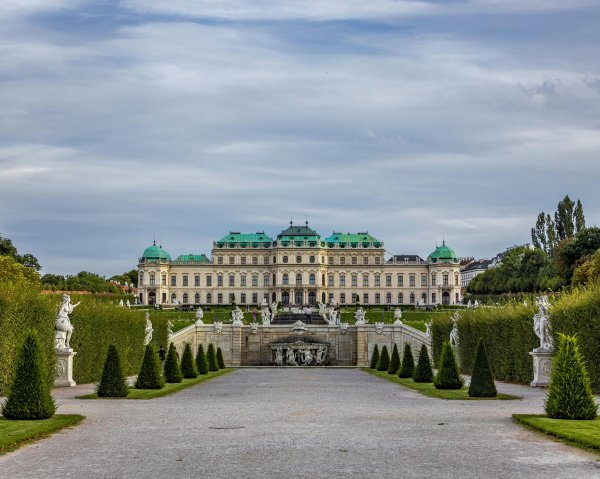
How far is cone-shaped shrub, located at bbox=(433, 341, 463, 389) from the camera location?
2256 centimetres

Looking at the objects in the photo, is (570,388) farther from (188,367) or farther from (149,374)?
(188,367)

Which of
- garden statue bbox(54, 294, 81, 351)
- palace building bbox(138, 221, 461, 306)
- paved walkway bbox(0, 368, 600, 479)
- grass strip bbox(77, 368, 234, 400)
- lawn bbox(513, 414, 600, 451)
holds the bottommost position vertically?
paved walkway bbox(0, 368, 600, 479)

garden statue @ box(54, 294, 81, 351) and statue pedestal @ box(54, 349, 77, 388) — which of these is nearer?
garden statue @ box(54, 294, 81, 351)

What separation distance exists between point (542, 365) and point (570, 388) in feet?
37.4

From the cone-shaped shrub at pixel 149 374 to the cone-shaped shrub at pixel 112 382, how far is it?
3.02 metres

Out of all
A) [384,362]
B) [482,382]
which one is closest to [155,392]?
[482,382]

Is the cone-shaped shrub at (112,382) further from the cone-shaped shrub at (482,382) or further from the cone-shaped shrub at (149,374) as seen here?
the cone-shaped shrub at (482,382)

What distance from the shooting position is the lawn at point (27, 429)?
11.2 meters

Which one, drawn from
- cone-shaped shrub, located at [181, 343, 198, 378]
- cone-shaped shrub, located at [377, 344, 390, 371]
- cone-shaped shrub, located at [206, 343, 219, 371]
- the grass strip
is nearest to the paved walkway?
the grass strip

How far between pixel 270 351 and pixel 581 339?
35.9 meters

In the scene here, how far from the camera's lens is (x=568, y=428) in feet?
40.9

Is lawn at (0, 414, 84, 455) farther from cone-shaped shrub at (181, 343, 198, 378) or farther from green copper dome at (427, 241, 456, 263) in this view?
green copper dome at (427, 241, 456, 263)

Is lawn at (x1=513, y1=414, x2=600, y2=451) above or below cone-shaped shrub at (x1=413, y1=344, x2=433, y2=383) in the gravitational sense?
below

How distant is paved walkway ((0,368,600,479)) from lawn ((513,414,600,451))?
0.25m
